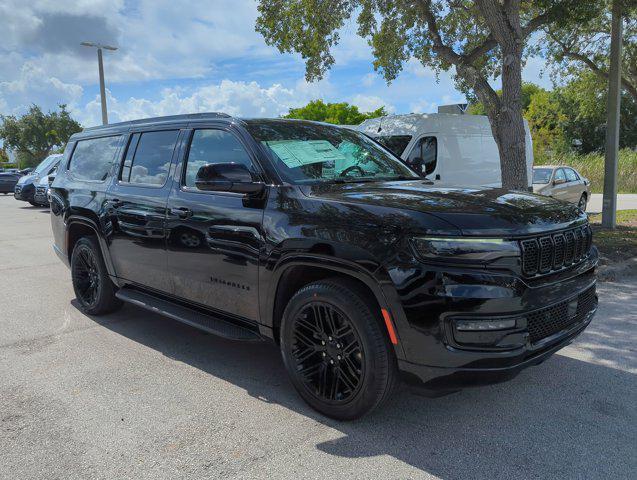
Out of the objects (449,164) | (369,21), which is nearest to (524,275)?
(449,164)

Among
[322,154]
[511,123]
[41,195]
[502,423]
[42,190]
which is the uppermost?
[511,123]

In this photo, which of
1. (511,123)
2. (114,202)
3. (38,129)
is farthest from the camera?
(38,129)

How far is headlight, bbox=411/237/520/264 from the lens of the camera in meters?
2.71

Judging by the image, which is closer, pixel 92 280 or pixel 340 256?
pixel 340 256

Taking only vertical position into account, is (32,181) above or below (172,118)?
below

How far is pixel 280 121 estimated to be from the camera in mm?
4254

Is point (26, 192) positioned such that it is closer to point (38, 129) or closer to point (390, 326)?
point (390, 326)

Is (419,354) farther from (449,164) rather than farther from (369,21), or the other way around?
(369,21)

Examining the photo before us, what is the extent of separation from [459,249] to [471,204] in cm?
47

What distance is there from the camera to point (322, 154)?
3.97 m

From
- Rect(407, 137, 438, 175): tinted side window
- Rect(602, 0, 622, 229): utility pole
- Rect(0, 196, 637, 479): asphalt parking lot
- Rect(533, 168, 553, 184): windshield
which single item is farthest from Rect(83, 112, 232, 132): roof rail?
Rect(533, 168, 553, 184): windshield

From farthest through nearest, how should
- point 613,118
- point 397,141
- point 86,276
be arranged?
point 397,141
point 613,118
point 86,276

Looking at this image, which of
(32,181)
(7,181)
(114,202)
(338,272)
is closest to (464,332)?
(338,272)

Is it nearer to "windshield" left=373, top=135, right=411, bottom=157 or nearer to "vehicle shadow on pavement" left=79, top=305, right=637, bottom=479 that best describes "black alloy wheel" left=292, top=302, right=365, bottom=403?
"vehicle shadow on pavement" left=79, top=305, right=637, bottom=479
